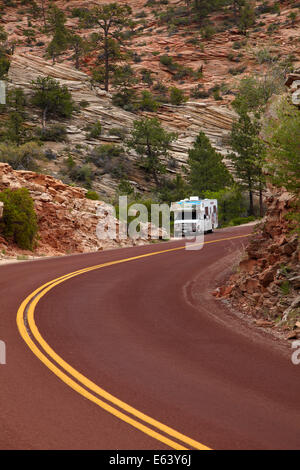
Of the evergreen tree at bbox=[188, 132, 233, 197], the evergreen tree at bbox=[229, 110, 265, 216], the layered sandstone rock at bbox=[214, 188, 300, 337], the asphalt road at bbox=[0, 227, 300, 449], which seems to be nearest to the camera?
the asphalt road at bbox=[0, 227, 300, 449]

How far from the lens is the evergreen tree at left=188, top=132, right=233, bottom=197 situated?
5038 centimetres

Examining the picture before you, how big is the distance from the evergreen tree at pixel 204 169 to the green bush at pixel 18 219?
2689cm

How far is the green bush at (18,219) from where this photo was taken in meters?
25.2

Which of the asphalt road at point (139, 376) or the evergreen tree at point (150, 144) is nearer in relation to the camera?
the asphalt road at point (139, 376)

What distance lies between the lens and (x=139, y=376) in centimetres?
686

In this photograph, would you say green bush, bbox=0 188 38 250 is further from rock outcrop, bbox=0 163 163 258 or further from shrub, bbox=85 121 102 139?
shrub, bbox=85 121 102 139

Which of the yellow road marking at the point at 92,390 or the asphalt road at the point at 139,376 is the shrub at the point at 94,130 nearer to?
the asphalt road at the point at 139,376

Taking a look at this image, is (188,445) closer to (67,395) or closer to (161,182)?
(67,395)

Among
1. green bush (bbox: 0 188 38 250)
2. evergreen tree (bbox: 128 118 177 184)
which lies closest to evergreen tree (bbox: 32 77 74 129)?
evergreen tree (bbox: 128 118 177 184)

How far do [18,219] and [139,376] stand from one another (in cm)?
1971

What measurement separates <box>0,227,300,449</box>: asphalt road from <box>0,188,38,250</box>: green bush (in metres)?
12.0

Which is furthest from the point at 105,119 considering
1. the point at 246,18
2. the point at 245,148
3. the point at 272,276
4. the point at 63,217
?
the point at 272,276

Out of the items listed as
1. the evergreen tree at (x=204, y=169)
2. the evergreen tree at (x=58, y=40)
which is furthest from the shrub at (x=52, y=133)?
the evergreen tree at (x=58, y=40)

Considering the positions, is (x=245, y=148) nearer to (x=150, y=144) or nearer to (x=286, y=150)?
(x=150, y=144)
